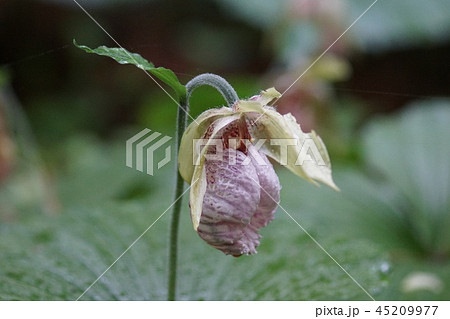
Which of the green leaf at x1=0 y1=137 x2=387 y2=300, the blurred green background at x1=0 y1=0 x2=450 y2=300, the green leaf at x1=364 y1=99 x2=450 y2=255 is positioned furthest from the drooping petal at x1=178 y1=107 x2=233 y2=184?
the green leaf at x1=364 y1=99 x2=450 y2=255

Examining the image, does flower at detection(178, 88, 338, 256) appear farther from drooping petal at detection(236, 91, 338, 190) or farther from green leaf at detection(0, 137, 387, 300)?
green leaf at detection(0, 137, 387, 300)

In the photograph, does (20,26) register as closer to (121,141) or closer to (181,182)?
(121,141)

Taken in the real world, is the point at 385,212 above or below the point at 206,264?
above

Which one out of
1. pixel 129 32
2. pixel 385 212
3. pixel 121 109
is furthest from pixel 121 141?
pixel 385 212

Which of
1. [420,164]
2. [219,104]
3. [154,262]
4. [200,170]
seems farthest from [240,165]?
[420,164]

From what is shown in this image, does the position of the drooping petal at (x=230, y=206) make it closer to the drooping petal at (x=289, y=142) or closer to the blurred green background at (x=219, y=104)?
the drooping petal at (x=289, y=142)

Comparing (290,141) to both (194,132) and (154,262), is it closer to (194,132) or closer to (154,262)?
(194,132)

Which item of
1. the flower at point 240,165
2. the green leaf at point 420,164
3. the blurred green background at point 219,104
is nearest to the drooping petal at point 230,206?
the flower at point 240,165
